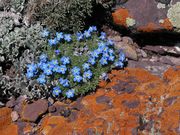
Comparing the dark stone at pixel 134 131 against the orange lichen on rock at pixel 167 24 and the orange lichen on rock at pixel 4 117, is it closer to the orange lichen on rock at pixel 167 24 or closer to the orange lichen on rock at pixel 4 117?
the orange lichen on rock at pixel 4 117

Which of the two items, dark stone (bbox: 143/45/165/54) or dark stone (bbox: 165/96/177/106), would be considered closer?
dark stone (bbox: 165/96/177/106)

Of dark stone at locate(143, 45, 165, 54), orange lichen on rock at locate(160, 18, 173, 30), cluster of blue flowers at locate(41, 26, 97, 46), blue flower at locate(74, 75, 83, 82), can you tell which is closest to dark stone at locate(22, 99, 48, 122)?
blue flower at locate(74, 75, 83, 82)

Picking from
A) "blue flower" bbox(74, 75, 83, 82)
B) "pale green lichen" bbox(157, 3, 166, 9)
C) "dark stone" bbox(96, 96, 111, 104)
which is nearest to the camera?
"dark stone" bbox(96, 96, 111, 104)

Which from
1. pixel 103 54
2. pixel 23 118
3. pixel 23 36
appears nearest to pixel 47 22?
pixel 23 36

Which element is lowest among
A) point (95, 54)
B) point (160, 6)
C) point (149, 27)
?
point (95, 54)

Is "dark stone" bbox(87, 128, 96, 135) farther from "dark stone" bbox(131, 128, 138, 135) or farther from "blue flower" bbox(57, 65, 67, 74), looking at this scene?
"blue flower" bbox(57, 65, 67, 74)

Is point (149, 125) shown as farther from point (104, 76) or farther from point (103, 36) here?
point (103, 36)

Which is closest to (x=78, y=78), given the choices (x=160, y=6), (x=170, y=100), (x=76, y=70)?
(x=76, y=70)
